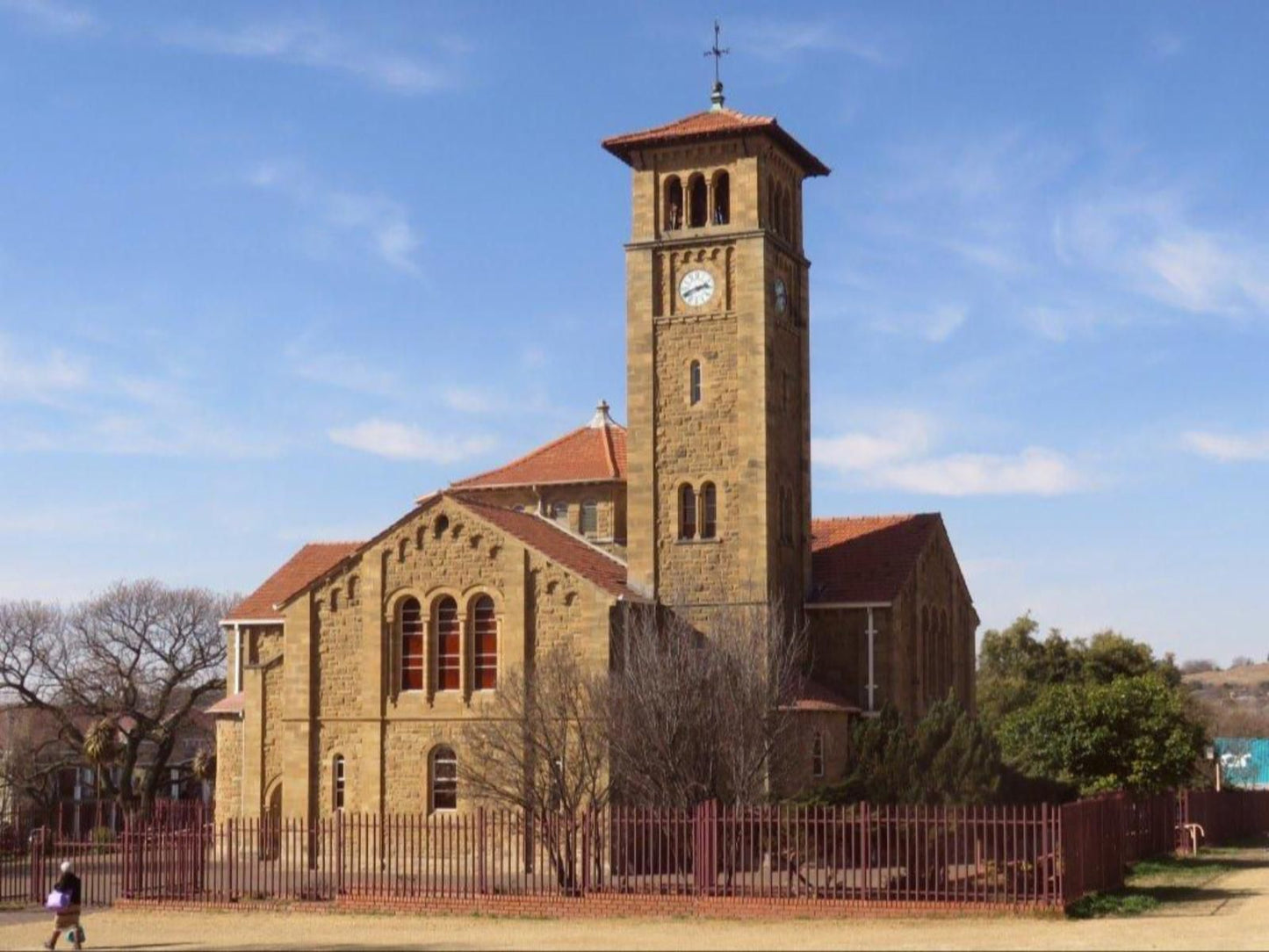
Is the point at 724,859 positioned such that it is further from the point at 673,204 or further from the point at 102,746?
the point at 102,746

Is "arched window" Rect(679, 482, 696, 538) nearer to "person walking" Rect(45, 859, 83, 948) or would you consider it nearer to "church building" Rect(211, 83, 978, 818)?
"church building" Rect(211, 83, 978, 818)

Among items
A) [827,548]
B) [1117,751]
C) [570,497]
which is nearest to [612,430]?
[570,497]

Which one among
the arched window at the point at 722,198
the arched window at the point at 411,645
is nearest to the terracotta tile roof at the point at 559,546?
the arched window at the point at 411,645

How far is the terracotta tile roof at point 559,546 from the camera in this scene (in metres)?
41.3

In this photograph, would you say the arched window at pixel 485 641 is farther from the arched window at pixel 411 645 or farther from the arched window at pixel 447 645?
the arched window at pixel 411 645

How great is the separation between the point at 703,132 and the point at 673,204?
2.13 m

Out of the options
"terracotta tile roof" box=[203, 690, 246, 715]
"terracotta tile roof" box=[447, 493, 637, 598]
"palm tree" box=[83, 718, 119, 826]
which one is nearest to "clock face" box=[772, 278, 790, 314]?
"terracotta tile roof" box=[447, 493, 637, 598]

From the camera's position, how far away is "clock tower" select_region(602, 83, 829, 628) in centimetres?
4359

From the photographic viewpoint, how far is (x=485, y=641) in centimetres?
Result: 4156

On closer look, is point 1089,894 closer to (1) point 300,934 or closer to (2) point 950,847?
(2) point 950,847

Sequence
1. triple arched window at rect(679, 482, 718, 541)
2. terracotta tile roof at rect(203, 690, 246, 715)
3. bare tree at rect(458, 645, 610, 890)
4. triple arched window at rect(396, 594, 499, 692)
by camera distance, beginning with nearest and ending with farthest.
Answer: bare tree at rect(458, 645, 610, 890) < triple arched window at rect(396, 594, 499, 692) < triple arched window at rect(679, 482, 718, 541) < terracotta tile roof at rect(203, 690, 246, 715)

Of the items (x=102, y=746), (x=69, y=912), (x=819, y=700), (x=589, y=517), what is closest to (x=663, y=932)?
(x=69, y=912)

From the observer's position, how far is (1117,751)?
153ft

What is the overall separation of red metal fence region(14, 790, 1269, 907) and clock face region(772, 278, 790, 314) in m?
15.1
